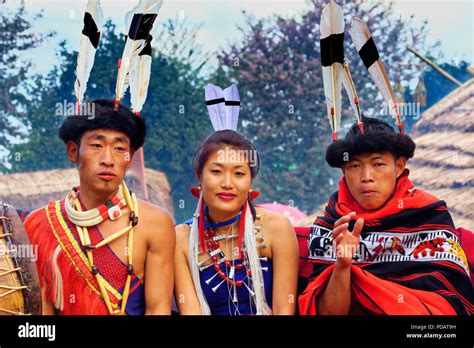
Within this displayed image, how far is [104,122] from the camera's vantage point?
132 inches

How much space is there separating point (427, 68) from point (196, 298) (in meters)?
12.8

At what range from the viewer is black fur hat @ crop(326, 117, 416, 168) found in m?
3.43

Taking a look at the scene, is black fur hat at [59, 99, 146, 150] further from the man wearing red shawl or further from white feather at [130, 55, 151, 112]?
the man wearing red shawl

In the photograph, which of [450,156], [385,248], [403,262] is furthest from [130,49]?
[450,156]

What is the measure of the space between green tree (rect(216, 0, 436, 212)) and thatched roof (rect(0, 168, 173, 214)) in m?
2.06

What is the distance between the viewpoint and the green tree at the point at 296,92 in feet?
44.8

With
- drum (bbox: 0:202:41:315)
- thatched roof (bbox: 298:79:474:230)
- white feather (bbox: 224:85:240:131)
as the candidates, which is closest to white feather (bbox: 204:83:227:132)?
white feather (bbox: 224:85:240:131)

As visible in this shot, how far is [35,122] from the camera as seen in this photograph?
13789 millimetres

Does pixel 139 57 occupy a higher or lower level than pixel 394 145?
higher

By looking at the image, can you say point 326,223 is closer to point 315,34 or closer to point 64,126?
point 64,126

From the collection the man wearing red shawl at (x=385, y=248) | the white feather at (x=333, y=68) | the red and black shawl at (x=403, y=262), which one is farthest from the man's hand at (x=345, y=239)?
the white feather at (x=333, y=68)

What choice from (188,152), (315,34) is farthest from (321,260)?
(315,34)

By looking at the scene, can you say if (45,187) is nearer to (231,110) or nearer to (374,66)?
(231,110)

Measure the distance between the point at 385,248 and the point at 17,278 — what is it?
67.5 inches
